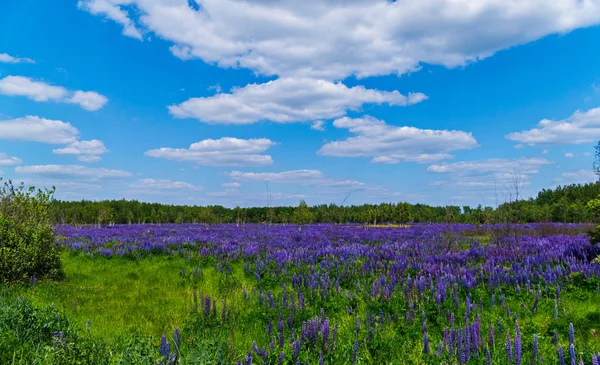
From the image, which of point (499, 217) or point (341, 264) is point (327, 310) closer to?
point (341, 264)

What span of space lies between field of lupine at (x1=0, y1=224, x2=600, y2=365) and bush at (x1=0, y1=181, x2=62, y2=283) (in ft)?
2.54

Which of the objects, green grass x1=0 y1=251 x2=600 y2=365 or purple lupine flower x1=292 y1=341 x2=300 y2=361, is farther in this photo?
green grass x1=0 y1=251 x2=600 y2=365

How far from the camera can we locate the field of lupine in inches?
187

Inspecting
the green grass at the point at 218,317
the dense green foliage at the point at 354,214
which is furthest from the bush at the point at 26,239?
the dense green foliage at the point at 354,214

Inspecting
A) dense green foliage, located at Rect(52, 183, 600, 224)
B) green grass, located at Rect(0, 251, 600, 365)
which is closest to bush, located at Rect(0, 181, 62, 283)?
green grass, located at Rect(0, 251, 600, 365)

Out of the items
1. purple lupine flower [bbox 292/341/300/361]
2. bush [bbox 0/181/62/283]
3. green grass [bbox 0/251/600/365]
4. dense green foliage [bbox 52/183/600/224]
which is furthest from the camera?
dense green foliage [bbox 52/183/600/224]

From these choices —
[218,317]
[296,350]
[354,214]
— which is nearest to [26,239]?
[218,317]

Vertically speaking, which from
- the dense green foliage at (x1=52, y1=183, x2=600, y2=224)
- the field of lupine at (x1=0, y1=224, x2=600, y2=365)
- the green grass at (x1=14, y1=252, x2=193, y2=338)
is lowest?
the green grass at (x1=14, y1=252, x2=193, y2=338)

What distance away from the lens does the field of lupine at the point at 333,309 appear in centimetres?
475

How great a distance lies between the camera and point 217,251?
619 inches

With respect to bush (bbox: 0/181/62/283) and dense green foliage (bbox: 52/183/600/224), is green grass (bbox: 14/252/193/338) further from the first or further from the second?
dense green foliage (bbox: 52/183/600/224)

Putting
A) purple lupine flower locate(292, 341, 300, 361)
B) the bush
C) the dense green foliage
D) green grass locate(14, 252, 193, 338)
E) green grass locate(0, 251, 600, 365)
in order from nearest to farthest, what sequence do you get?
purple lupine flower locate(292, 341, 300, 361)
green grass locate(0, 251, 600, 365)
green grass locate(14, 252, 193, 338)
the bush
the dense green foliage

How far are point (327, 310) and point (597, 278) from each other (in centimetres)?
604

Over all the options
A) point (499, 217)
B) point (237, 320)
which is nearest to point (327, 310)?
point (237, 320)
